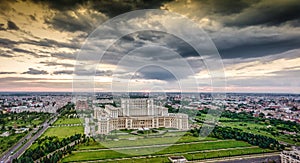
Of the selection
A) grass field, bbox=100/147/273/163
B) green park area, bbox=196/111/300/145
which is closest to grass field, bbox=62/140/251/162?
grass field, bbox=100/147/273/163

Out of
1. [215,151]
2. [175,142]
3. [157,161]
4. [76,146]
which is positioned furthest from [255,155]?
[76,146]

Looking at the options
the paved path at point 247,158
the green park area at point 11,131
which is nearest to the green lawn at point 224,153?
the paved path at point 247,158

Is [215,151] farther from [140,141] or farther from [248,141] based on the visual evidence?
[140,141]

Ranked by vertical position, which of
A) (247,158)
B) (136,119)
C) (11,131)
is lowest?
(247,158)

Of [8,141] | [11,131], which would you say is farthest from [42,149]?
[11,131]

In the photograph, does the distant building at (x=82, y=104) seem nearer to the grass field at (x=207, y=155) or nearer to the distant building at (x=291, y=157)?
the grass field at (x=207, y=155)

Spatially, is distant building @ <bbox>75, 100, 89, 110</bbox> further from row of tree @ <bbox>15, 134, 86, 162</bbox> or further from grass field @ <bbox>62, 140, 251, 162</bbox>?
grass field @ <bbox>62, 140, 251, 162</bbox>

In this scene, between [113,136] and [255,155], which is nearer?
[255,155]

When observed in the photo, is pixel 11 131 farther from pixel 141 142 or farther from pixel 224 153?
pixel 224 153
